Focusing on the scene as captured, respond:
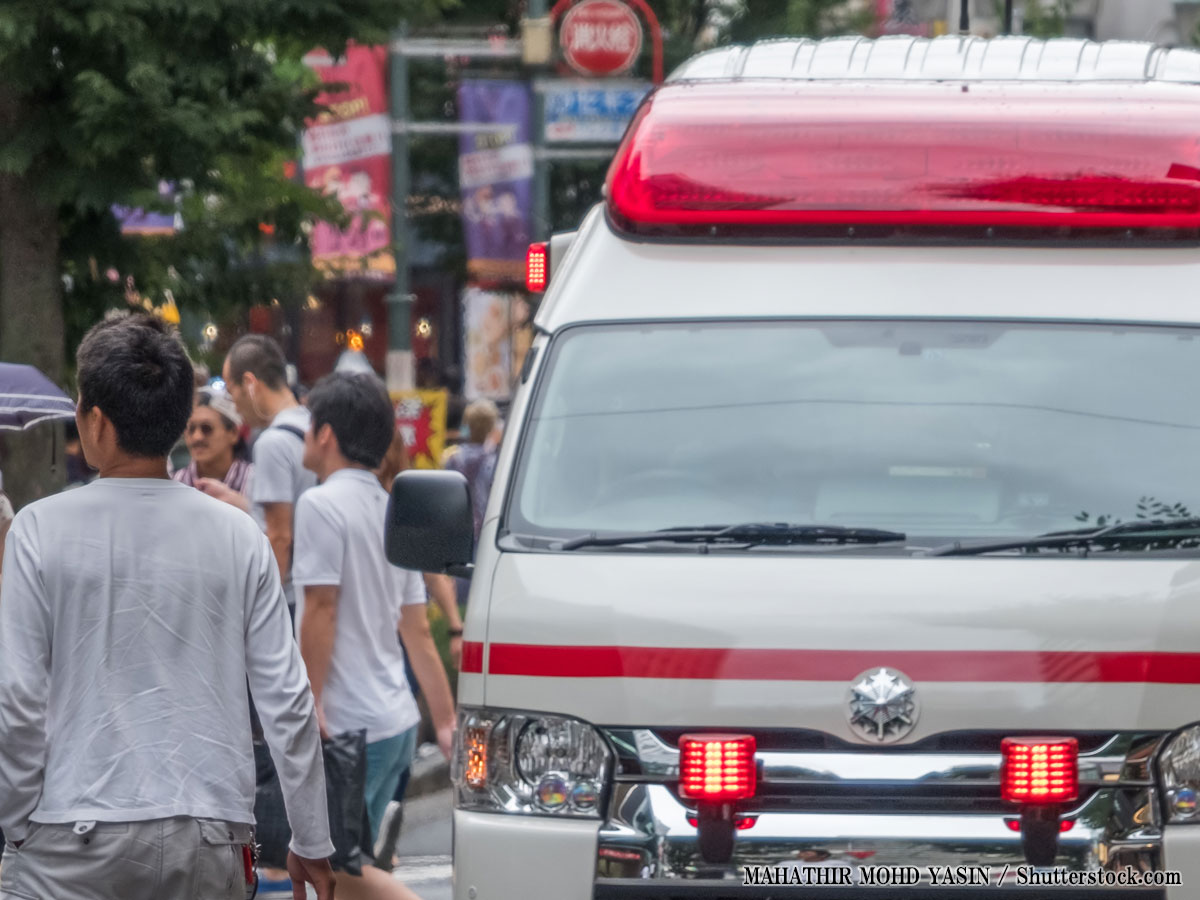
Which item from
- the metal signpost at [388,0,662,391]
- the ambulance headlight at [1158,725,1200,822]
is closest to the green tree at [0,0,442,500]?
the ambulance headlight at [1158,725,1200,822]

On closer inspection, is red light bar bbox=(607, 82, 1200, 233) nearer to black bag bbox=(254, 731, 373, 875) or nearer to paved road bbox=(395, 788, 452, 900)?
black bag bbox=(254, 731, 373, 875)

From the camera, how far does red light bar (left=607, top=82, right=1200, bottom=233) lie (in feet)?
17.1

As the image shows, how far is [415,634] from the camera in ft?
22.5

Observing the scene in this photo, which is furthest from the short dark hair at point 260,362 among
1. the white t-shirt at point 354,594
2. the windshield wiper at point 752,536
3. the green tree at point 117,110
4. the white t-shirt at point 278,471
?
the windshield wiper at point 752,536

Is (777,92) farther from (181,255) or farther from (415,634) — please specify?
(181,255)

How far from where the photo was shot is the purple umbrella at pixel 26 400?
666 centimetres

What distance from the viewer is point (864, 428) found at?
197 inches

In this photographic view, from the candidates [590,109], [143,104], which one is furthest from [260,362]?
[590,109]

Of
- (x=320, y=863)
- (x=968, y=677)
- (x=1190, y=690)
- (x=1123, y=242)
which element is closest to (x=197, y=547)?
(x=320, y=863)

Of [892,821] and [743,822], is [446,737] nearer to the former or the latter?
[743,822]

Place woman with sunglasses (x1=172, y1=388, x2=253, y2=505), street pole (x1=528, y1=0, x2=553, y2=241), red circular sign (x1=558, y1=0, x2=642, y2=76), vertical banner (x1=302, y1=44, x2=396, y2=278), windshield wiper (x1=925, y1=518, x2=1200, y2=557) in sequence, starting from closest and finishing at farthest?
windshield wiper (x1=925, y1=518, x2=1200, y2=557) < woman with sunglasses (x1=172, y1=388, x2=253, y2=505) < red circular sign (x1=558, y1=0, x2=642, y2=76) < vertical banner (x1=302, y1=44, x2=396, y2=278) < street pole (x1=528, y1=0, x2=553, y2=241)

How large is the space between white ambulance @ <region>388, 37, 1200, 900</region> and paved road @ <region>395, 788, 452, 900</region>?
3.34 metres

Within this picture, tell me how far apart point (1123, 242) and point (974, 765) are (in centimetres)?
151

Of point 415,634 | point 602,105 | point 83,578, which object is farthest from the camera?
point 602,105
